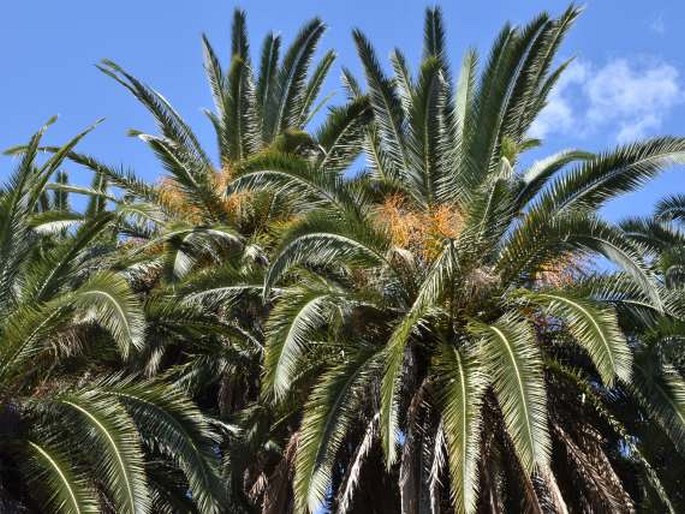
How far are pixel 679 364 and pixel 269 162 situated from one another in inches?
242

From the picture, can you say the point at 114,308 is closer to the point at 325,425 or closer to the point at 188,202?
the point at 325,425

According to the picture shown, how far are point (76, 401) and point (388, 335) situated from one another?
4.14 meters

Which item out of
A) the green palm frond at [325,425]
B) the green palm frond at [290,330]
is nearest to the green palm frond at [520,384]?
the green palm frond at [325,425]

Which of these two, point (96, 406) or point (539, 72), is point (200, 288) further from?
point (539, 72)

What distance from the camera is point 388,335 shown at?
48.5 ft

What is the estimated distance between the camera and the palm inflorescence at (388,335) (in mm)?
13133

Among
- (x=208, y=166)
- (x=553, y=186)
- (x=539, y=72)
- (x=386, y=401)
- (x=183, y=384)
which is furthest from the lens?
(x=208, y=166)

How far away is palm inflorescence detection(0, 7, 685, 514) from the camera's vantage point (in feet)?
43.1

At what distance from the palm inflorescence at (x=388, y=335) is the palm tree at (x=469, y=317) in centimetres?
3

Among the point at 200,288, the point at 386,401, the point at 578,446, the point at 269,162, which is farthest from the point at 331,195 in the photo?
the point at 578,446

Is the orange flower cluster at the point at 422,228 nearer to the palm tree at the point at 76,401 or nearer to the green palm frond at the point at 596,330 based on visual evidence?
the green palm frond at the point at 596,330

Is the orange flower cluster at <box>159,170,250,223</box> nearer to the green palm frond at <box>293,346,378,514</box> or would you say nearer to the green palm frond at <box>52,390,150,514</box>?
the green palm frond at <box>293,346,378,514</box>

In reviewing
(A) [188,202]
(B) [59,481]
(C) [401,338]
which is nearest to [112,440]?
(B) [59,481]

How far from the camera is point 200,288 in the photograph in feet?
48.9
